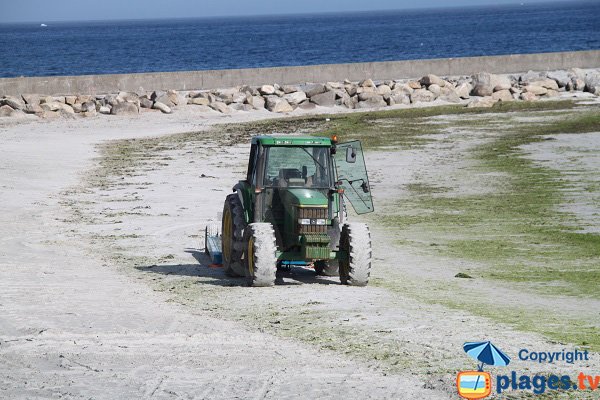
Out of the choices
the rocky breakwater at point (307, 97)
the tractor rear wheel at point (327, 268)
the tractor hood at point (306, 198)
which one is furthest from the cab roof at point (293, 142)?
the rocky breakwater at point (307, 97)

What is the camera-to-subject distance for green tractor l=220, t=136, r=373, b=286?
522 inches

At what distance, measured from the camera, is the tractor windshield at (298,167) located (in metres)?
13.8

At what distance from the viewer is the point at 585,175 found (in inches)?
927

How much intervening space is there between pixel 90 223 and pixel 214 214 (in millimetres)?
2185

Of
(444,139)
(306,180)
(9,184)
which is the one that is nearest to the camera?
(306,180)

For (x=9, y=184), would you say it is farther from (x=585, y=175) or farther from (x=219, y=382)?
(x=219, y=382)

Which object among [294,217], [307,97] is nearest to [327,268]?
[294,217]

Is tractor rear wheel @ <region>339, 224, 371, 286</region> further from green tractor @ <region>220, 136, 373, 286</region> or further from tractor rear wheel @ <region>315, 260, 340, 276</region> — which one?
tractor rear wheel @ <region>315, 260, 340, 276</region>

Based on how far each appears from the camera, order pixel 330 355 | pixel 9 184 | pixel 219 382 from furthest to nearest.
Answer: pixel 9 184
pixel 330 355
pixel 219 382

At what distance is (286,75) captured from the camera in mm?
47312

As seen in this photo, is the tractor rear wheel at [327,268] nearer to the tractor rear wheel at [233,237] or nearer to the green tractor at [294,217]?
the green tractor at [294,217]

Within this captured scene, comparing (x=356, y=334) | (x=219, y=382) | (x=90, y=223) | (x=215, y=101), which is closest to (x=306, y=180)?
(x=356, y=334)

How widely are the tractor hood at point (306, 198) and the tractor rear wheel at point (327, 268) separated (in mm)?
1264

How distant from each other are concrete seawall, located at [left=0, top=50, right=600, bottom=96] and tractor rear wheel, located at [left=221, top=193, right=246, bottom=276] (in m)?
29.0
